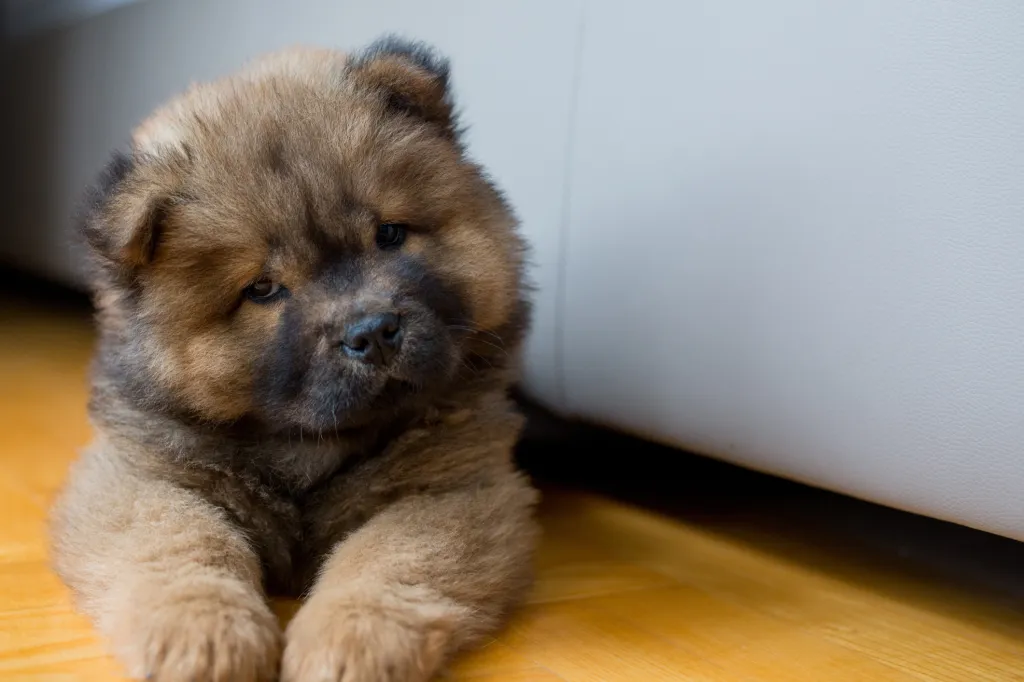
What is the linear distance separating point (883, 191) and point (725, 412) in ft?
1.52

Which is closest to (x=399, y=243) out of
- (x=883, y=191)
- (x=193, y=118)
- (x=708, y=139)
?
(x=193, y=118)

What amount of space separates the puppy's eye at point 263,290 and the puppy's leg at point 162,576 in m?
0.28

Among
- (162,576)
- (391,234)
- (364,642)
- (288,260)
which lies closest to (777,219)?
(391,234)

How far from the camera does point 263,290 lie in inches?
54.3

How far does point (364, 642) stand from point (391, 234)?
570mm

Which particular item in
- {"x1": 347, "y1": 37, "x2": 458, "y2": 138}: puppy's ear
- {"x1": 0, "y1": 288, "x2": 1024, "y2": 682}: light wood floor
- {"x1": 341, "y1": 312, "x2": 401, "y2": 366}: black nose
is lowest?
{"x1": 0, "y1": 288, "x2": 1024, "y2": 682}: light wood floor

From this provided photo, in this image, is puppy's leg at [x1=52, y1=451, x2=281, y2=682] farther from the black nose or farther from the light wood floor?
the black nose

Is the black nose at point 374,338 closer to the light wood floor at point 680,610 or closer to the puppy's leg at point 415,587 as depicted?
the puppy's leg at point 415,587

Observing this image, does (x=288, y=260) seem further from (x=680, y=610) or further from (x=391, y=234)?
(x=680, y=610)

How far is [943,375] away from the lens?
139 centimetres

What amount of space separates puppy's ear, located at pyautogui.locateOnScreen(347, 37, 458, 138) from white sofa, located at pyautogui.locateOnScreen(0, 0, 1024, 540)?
0.36 meters

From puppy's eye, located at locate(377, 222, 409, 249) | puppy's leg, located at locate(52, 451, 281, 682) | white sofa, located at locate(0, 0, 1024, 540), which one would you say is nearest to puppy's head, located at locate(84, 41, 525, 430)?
puppy's eye, located at locate(377, 222, 409, 249)

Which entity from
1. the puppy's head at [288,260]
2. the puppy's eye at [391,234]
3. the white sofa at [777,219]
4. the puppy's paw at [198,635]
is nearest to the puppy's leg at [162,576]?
the puppy's paw at [198,635]

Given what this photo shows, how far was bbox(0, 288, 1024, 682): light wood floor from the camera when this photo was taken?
4.28 ft
